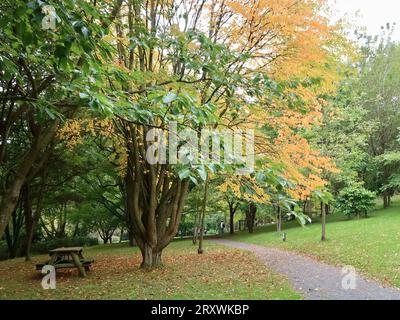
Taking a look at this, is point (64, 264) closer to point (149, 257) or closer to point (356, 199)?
point (149, 257)

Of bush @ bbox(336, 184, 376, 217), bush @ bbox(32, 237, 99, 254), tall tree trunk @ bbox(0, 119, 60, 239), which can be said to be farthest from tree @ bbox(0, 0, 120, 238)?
bush @ bbox(336, 184, 376, 217)

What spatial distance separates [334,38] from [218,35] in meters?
2.84

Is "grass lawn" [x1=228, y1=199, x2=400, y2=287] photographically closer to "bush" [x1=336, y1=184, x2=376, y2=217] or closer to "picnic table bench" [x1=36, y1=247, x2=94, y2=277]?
"bush" [x1=336, y1=184, x2=376, y2=217]

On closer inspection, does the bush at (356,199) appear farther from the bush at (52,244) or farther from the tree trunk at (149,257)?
the bush at (52,244)

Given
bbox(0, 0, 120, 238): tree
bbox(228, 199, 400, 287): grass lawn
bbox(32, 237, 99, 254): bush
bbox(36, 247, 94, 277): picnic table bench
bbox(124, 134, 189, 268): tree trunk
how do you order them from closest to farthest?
bbox(0, 0, 120, 238): tree, bbox(228, 199, 400, 287): grass lawn, bbox(36, 247, 94, 277): picnic table bench, bbox(124, 134, 189, 268): tree trunk, bbox(32, 237, 99, 254): bush

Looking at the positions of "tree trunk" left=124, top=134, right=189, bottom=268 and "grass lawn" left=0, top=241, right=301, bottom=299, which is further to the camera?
"tree trunk" left=124, top=134, right=189, bottom=268

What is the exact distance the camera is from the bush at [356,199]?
2338 centimetres

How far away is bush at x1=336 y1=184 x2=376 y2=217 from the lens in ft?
76.7

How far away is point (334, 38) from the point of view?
8.20 metres

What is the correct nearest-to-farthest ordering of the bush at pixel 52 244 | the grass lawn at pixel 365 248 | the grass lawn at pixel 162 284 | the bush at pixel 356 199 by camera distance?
1. the grass lawn at pixel 162 284
2. the grass lawn at pixel 365 248
3. the bush at pixel 356 199
4. the bush at pixel 52 244

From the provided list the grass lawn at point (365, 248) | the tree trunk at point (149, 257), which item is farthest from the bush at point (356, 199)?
the tree trunk at point (149, 257)

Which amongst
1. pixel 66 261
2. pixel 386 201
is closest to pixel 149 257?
pixel 66 261
